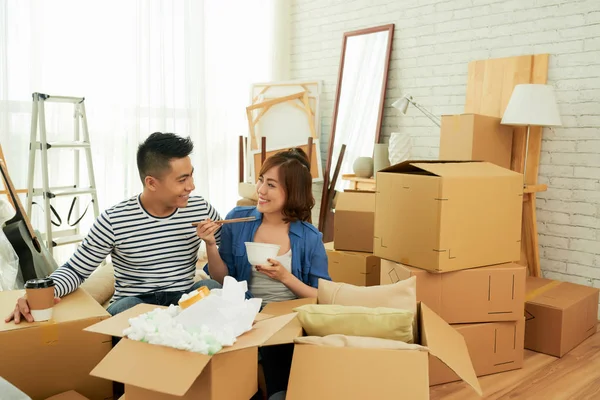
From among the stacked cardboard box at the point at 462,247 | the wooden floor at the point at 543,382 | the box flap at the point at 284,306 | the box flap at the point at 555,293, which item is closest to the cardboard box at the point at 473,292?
the stacked cardboard box at the point at 462,247

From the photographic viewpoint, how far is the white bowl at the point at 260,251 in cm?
192

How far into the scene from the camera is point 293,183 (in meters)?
2.21

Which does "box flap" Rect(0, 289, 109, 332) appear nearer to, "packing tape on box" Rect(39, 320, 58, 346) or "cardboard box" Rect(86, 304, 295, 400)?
"packing tape on box" Rect(39, 320, 58, 346)

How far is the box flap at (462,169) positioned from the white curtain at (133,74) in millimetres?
2560

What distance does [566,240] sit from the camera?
10.9ft

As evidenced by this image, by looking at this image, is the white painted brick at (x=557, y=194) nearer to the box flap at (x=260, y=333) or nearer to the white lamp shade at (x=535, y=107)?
the white lamp shade at (x=535, y=107)

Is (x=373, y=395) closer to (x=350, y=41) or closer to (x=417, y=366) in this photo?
(x=417, y=366)

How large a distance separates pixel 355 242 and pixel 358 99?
1.71m

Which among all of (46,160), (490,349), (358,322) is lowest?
(490,349)

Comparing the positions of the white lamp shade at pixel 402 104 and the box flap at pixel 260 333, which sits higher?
the white lamp shade at pixel 402 104

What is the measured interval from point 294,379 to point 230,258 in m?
0.90

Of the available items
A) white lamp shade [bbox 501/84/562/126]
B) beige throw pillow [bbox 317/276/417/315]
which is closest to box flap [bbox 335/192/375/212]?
white lamp shade [bbox 501/84/562/126]

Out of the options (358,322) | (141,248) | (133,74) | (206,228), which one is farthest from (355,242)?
(133,74)

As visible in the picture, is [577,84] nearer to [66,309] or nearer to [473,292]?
[473,292]
